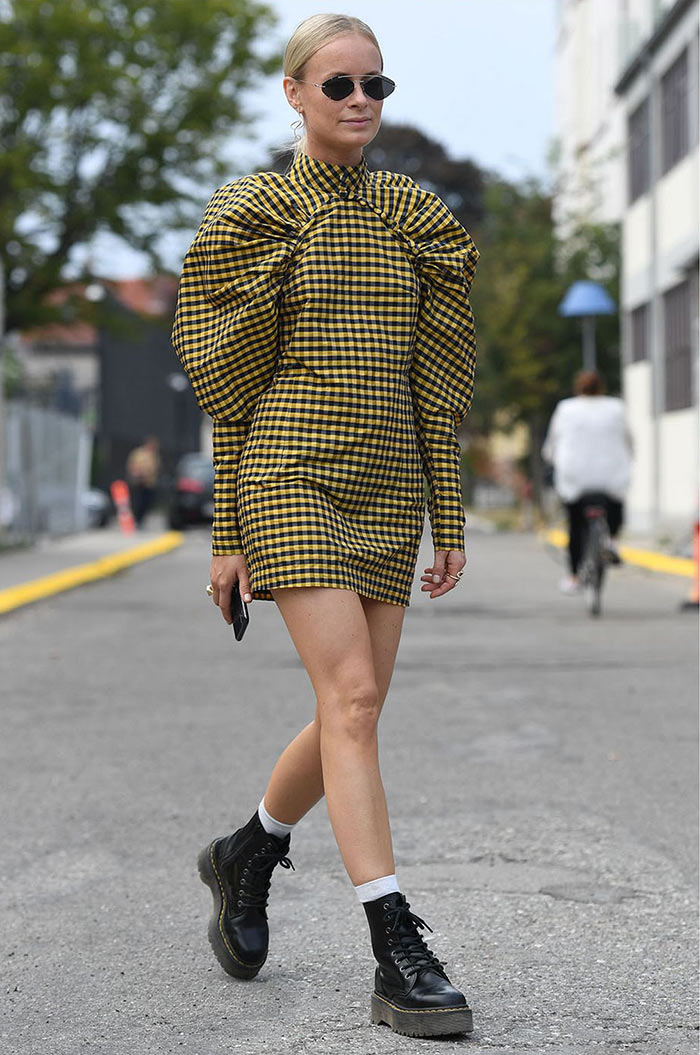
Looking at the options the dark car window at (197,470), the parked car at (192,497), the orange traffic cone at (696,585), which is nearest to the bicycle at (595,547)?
the orange traffic cone at (696,585)

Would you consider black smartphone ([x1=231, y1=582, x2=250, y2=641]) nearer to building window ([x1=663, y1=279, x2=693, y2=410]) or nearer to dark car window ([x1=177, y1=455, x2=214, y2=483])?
building window ([x1=663, y1=279, x2=693, y2=410])

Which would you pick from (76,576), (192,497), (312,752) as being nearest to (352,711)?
(312,752)

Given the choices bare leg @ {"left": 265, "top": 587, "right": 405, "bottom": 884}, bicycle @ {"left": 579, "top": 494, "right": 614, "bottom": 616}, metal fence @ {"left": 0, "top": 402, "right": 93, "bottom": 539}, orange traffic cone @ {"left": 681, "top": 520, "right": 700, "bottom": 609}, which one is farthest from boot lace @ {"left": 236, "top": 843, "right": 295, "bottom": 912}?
metal fence @ {"left": 0, "top": 402, "right": 93, "bottom": 539}

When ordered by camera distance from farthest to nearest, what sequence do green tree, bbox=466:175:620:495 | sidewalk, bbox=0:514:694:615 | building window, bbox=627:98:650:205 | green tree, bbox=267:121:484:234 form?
green tree, bbox=267:121:484:234 < green tree, bbox=466:175:620:495 < building window, bbox=627:98:650:205 < sidewalk, bbox=0:514:694:615

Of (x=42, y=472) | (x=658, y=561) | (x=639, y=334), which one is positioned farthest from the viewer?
(x=639, y=334)

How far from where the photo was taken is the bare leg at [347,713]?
342 centimetres

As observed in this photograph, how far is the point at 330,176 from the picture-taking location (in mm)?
3576

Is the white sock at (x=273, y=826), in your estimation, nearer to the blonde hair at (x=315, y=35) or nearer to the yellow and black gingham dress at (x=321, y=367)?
the yellow and black gingham dress at (x=321, y=367)

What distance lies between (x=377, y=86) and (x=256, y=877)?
173 cm

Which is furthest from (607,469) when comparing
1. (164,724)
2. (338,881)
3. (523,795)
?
(338,881)

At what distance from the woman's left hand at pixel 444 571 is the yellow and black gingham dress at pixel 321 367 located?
0.08m

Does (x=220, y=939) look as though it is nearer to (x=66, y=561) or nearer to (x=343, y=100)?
(x=343, y=100)

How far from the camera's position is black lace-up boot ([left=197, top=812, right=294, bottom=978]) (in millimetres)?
3752

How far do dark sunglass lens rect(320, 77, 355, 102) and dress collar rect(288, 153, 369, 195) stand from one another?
0.15 metres
